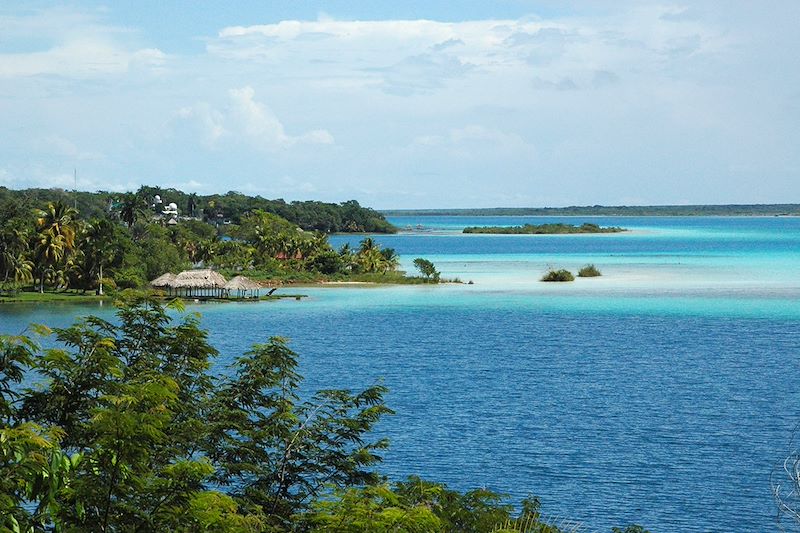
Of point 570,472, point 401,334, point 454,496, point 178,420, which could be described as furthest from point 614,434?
point 401,334

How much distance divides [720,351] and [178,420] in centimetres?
3792

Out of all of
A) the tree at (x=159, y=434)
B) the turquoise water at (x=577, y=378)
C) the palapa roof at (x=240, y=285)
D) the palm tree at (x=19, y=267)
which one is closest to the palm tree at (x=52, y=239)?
the palm tree at (x=19, y=267)

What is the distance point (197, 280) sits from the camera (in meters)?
73.4

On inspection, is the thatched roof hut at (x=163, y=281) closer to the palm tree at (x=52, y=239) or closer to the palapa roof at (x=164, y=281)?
the palapa roof at (x=164, y=281)

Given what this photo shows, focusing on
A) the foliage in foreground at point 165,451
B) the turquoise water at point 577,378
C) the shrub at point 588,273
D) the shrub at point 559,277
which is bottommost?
the turquoise water at point 577,378

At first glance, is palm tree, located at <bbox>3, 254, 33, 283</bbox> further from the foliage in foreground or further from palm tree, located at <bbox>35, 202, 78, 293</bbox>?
the foliage in foreground

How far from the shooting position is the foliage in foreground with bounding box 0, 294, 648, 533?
9859 mm

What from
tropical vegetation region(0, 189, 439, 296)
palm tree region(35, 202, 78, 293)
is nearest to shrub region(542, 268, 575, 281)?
tropical vegetation region(0, 189, 439, 296)

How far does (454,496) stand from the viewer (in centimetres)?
1555

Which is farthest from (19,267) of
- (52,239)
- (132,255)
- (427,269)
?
(427,269)

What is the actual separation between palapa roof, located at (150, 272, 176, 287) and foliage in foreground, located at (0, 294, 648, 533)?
54.6 meters

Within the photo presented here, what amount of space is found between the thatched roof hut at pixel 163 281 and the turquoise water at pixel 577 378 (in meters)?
4.10

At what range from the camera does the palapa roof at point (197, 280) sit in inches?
2867

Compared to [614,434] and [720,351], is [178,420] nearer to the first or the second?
[614,434]
